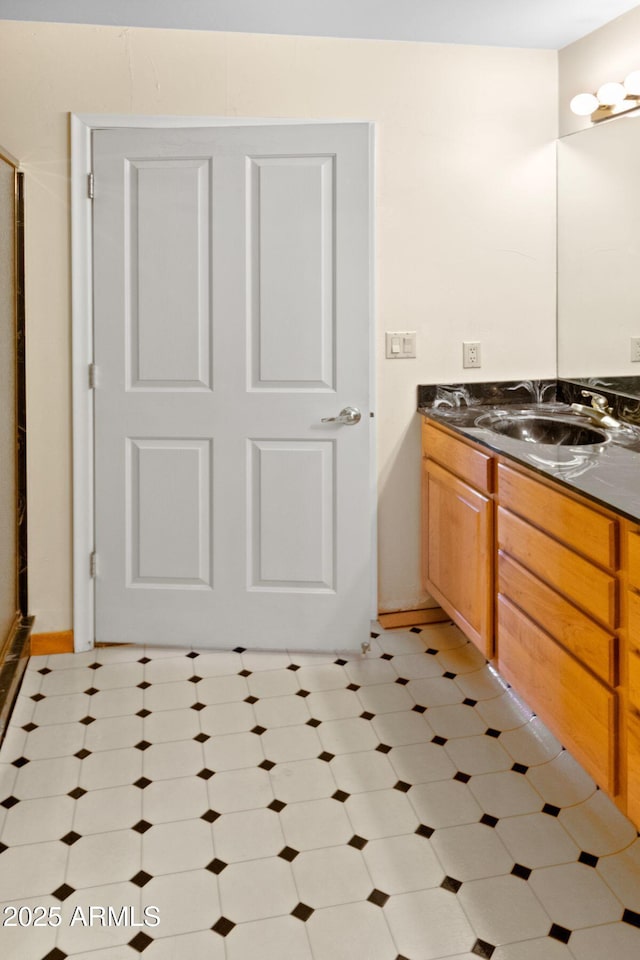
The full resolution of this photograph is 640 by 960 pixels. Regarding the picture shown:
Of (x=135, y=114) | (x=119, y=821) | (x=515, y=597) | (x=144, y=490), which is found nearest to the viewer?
(x=119, y=821)

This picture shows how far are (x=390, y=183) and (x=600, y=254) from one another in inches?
31.1

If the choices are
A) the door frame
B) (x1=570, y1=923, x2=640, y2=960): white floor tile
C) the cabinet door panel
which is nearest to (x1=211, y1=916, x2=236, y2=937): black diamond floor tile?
(x1=570, y1=923, x2=640, y2=960): white floor tile

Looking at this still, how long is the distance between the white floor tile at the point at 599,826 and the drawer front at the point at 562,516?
27.4 inches

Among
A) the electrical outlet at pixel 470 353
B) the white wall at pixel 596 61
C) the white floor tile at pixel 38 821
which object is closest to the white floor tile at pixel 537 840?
the white floor tile at pixel 38 821

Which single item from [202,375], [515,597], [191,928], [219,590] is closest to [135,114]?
[202,375]

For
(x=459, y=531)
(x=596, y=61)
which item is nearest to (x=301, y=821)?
(x=459, y=531)

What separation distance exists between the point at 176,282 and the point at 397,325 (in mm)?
824

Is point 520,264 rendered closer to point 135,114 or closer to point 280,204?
point 280,204

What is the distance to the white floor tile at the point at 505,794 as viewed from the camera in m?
2.34

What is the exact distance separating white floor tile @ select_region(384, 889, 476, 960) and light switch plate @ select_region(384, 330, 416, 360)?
192cm

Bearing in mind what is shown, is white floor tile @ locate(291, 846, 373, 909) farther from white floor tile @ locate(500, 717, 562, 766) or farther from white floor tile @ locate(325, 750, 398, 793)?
white floor tile @ locate(500, 717, 562, 766)

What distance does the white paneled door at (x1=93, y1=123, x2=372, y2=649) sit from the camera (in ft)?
10.2

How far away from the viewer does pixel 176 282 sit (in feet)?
10.4

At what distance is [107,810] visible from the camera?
92.2 inches
